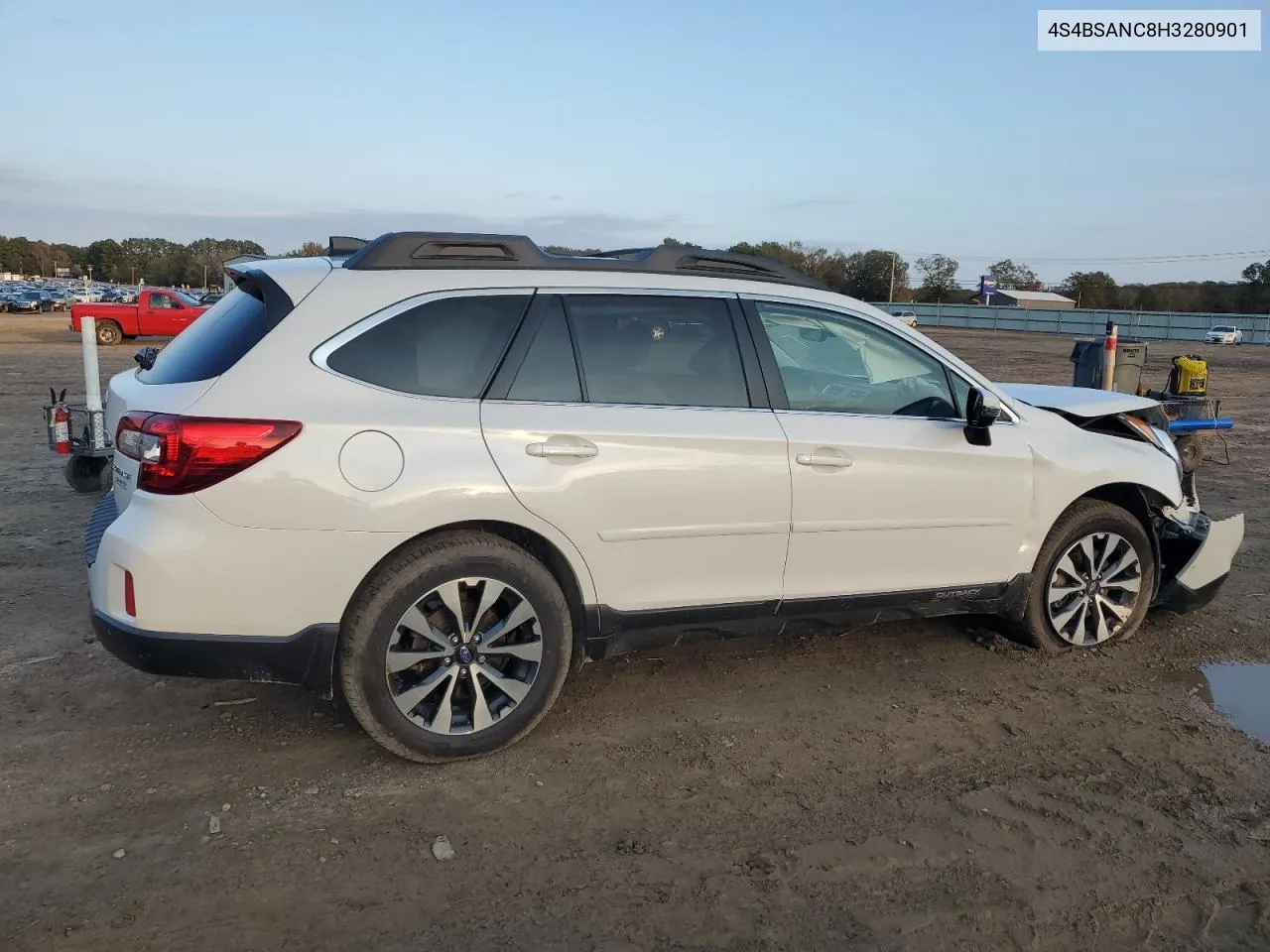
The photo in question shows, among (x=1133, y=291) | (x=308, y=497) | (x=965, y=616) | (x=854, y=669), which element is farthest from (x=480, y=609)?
(x=1133, y=291)

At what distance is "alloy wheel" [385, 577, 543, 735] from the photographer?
3535 mm

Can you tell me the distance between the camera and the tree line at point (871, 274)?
73812mm

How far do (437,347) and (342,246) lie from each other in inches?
41.0

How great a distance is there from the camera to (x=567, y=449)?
364 centimetres

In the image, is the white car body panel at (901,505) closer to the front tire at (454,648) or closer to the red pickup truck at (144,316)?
the front tire at (454,648)

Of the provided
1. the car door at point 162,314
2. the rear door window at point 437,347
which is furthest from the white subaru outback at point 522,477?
the car door at point 162,314

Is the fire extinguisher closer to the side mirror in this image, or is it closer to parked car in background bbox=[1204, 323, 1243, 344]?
the side mirror

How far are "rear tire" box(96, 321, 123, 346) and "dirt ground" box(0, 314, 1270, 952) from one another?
26537 mm

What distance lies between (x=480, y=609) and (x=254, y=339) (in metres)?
1.27

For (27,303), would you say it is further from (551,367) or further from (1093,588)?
(1093,588)

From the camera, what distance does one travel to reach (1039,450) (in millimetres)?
4590

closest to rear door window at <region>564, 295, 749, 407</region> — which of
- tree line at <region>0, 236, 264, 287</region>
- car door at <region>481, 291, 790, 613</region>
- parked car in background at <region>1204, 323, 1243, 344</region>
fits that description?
car door at <region>481, 291, 790, 613</region>

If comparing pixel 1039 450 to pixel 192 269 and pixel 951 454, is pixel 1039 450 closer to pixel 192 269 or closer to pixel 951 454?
pixel 951 454

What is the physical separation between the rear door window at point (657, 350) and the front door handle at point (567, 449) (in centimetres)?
21
